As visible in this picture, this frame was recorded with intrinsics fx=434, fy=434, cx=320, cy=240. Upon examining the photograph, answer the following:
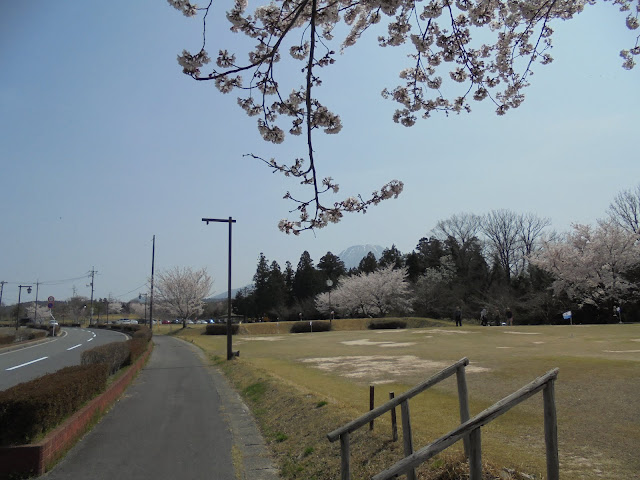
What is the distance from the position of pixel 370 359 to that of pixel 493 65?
42.7ft

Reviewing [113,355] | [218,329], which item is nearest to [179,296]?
[218,329]

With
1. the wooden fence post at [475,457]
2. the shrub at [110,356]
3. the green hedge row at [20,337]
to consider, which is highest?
the wooden fence post at [475,457]

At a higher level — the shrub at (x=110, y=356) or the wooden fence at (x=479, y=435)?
the wooden fence at (x=479, y=435)

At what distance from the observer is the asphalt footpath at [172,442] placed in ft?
18.1

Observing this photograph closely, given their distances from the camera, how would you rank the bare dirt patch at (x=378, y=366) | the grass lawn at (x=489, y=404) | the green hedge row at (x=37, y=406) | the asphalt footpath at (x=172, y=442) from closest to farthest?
the grass lawn at (x=489, y=404) < the green hedge row at (x=37, y=406) < the asphalt footpath at (x=172, y=442) < the bare dirt patch at (x=378, y=366)

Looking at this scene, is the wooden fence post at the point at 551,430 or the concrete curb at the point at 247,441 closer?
the wooden fence post at the point at 551,430

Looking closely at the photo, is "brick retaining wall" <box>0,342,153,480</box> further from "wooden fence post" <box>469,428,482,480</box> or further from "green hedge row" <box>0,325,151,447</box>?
"wooden fence post" <box>469,428,482,480</box>

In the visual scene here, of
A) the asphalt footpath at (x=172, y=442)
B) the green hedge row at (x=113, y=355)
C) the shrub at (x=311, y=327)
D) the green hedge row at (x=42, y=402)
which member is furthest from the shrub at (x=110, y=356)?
the shrub at (x=311, y=327)

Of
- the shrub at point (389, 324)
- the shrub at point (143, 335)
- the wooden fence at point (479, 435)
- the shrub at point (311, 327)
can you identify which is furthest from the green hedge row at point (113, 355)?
the shrub at point (389, 324)

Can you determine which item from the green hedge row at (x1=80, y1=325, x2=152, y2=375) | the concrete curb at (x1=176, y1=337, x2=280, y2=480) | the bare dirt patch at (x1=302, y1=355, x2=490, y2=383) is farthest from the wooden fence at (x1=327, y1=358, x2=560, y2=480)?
the green hedge row at (x1=80, y1=325, x2=152, y2=375)

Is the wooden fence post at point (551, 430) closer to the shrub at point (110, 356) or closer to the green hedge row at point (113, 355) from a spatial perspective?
the green hedge row at point (113, 355)

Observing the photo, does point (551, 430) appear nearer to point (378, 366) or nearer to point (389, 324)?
point (378, 366)

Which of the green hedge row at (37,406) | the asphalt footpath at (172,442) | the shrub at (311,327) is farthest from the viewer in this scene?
the shrub at (311,327)

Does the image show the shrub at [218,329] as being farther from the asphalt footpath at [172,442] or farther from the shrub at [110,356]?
the asphalt footpath at [172,442]
